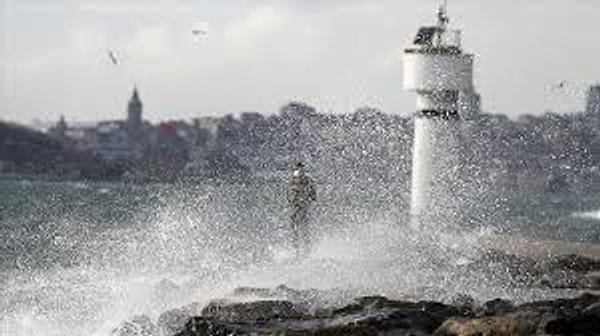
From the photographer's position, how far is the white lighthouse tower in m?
30.0

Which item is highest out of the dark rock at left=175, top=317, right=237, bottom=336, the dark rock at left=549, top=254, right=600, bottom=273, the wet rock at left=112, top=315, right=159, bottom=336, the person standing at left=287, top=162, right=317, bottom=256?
the person standing at left=287, top=162, right=317, bottom=256

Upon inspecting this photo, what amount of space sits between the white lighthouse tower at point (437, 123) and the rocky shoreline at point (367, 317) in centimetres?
937

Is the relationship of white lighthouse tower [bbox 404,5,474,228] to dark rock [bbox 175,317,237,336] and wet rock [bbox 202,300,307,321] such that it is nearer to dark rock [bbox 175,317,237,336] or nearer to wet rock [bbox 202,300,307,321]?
wet rock [bbox 202,300,307,321]

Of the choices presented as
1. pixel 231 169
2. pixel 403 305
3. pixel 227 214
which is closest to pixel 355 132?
pixel 227 214

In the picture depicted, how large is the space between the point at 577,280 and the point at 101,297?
28.2 ft

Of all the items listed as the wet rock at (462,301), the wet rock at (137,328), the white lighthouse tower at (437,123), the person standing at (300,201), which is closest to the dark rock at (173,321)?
the wet rock at (137,328)

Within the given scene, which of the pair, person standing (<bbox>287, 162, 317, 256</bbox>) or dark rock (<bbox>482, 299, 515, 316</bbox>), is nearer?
dark rock (<bbox>482, 299, 515, 316</bbox>)

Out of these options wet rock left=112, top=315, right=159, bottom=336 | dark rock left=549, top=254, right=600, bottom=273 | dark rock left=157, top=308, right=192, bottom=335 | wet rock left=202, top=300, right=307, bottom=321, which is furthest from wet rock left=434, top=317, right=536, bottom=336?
dark rock left=549, top=254, right=600, bottom=273

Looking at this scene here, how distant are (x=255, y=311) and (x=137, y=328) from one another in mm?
1750

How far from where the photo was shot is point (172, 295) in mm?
21953

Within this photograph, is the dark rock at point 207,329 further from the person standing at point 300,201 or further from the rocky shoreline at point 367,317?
the person standing at point 300,201

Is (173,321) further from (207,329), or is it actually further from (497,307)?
(497,307)

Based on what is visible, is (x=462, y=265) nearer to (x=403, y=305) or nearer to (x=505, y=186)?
(x=403, y=305)

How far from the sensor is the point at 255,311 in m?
17.2
